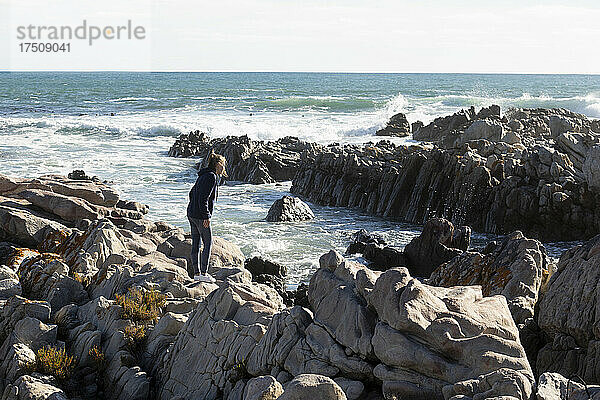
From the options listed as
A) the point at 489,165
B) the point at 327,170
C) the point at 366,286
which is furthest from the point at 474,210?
the point at 366,286

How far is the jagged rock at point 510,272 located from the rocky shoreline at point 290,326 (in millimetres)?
31

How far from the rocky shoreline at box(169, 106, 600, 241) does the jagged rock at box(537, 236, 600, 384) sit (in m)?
12.1

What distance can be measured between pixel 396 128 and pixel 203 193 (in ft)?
119

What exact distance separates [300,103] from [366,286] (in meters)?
75.6

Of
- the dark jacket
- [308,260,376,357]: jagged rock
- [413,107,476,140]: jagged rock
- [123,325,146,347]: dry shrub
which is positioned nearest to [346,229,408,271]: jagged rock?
the dark jacket

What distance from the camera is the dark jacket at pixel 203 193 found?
36.0 feet

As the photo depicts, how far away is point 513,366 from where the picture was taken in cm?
593

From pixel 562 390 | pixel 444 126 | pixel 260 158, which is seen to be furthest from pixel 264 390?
pixel 444 126

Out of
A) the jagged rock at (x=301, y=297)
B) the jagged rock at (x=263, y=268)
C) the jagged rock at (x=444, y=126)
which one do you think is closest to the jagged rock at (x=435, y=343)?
the jagged rock at (x=301, y=297)

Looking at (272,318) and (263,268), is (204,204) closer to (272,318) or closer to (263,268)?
(272,318)

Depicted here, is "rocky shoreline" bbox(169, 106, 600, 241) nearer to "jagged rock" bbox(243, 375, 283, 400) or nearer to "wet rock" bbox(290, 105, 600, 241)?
"wet rock" bbox(290, 105, 600, 241)

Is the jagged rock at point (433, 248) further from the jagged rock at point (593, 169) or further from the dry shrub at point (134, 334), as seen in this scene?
the dry shrub at point (134, 334)

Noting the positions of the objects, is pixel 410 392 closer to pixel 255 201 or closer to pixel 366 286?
pixel 366 286

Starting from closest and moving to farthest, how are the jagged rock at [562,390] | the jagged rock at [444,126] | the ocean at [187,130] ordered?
1. the jagged rock at [562,390]
2. the ocean at [187,130]
3. the jagged rock at [444,126]
